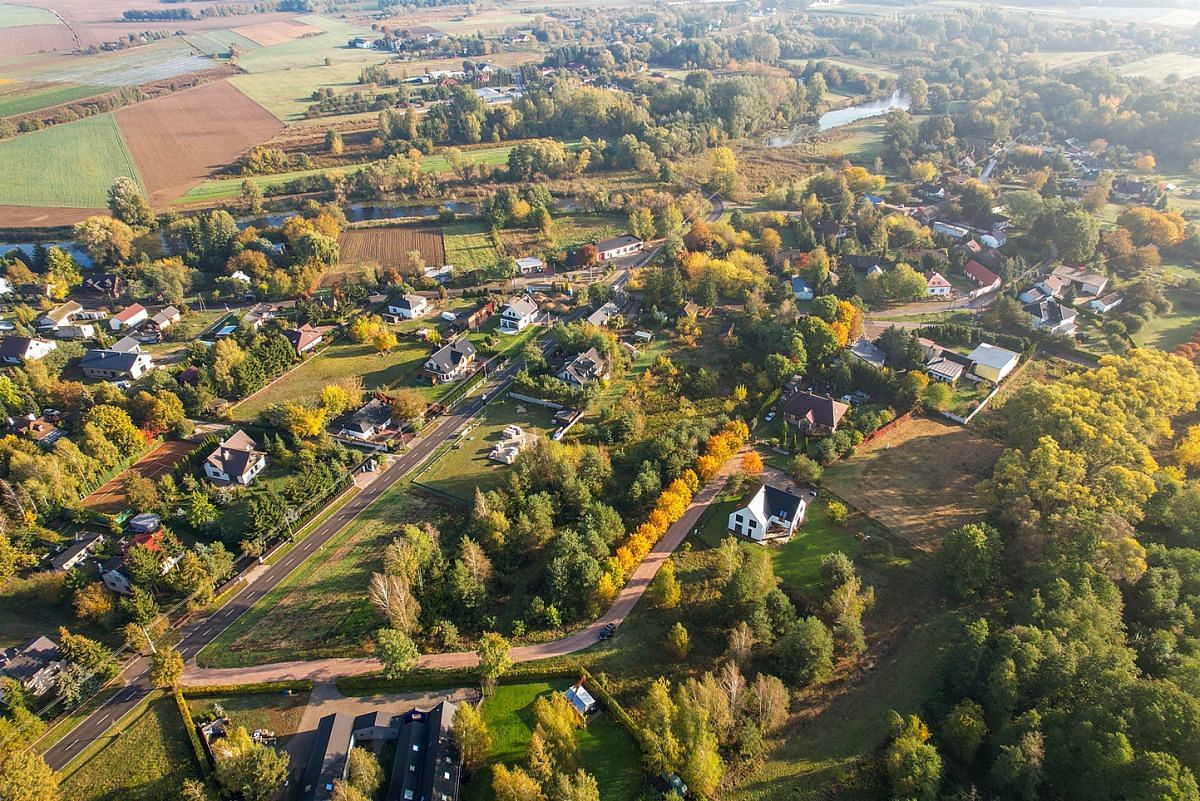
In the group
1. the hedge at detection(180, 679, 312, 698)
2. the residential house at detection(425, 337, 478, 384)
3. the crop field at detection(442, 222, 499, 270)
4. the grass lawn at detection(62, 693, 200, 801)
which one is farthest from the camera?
the crop field at detection(442, 222, 499, 270)

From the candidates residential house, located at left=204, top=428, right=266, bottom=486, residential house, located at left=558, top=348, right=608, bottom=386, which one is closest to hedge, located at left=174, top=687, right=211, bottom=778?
residential house, located at left=204, top=428, right=266, bottom=486

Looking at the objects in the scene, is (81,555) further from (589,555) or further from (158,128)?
(158,128)

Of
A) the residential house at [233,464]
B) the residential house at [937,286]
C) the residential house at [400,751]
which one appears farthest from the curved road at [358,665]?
the residential house at [937,286]

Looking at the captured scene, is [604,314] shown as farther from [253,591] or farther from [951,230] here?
[951,230]

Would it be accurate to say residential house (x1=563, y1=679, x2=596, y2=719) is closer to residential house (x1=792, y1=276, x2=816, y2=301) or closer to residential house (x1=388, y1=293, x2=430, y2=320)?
residential house (x1=388, y1=293, x2=430, y2=320)

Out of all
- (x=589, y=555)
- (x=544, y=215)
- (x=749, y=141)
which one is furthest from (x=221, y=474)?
(x=749, y=141)

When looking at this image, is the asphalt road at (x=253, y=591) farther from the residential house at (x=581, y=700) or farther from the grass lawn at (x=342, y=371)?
the residential house at (x=581, y=700)

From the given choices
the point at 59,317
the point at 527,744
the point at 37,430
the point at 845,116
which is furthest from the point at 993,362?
the point at 845,116
